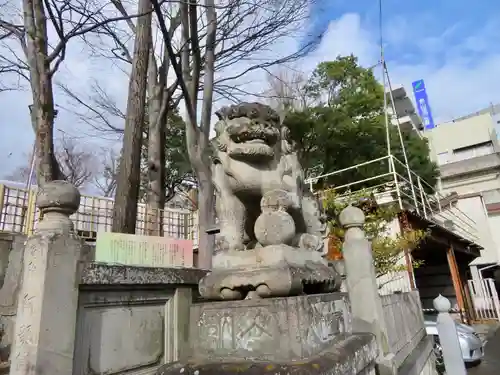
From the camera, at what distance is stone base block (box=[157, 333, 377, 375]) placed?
1826 millimetres

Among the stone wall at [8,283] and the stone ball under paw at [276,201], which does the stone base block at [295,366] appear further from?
the stone wall at [8,283]

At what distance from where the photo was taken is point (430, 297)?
15.2 metres

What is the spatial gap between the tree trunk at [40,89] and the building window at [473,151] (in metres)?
27.9

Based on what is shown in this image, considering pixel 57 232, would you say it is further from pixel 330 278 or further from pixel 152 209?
pixel 152 209

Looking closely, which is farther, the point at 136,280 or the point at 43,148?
the point at 43,148

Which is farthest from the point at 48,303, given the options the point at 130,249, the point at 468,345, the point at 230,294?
the point at 468,345

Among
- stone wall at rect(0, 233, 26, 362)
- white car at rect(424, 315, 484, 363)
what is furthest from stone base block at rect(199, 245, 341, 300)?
white car at rect(424, 315, 484, 363)

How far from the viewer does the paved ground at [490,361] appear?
7406 mm

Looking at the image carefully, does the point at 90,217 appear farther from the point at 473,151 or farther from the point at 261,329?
the point at 473,151

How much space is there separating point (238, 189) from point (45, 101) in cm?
534

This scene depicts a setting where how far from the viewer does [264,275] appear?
7.29 feet

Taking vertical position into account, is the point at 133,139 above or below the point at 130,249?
above

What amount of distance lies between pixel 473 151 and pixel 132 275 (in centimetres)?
3043

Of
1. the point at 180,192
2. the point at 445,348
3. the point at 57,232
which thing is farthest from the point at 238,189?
the point at 180,192
